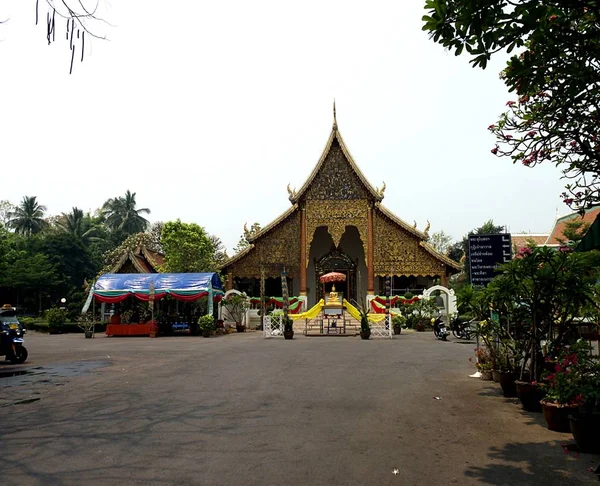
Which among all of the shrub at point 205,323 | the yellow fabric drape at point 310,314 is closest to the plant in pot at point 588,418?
the yellow fabric drape at point 310,314

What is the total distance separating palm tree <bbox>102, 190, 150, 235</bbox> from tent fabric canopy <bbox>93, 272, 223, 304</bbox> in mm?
29734

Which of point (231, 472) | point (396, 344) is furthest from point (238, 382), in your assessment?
point (396, 344)

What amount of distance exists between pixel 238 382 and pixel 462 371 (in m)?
4.34

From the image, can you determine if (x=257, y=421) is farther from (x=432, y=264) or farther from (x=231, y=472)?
(x=432, y=264)

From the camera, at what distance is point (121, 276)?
72.9ft

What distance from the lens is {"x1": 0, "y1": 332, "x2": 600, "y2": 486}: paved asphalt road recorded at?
3791 mm

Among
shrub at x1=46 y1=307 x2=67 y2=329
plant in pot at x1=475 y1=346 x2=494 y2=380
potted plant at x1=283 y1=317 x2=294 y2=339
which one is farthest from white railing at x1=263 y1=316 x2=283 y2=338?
shrub at x1=46 y1=307 x2=67 y2=329

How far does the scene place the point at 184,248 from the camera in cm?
3062

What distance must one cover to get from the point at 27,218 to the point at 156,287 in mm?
33040

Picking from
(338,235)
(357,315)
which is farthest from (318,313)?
(338,235)

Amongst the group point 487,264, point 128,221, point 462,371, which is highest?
point 128,221

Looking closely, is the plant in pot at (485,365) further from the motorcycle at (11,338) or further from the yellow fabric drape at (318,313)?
the yellow fabric drape at (318,313)

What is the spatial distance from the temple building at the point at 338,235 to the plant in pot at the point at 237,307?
4.34ft

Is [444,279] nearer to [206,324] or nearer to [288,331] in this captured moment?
[288,331]
